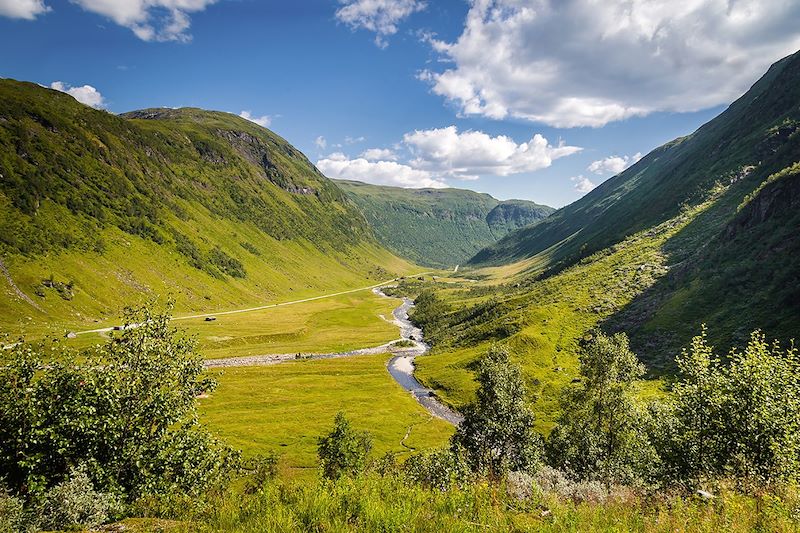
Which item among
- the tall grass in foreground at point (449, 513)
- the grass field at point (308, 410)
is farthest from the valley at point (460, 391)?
the grass field at point (308, 410)

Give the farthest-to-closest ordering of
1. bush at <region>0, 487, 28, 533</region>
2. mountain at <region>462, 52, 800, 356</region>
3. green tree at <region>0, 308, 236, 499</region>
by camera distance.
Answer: mountain at <region>462, 52, 800, 356</region>
green tree at <region>0, 308, 236, 499</region>
bush at <region>0, 487, 28, 533</region>

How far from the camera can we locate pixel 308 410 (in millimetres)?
100625

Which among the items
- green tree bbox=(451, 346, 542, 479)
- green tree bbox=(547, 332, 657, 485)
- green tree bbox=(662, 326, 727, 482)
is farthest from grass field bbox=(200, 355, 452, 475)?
green tree bbox=(662, 326, 727, 482)

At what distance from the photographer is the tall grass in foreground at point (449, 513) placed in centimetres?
1091

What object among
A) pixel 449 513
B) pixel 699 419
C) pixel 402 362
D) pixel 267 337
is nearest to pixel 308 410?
pixel 402 362

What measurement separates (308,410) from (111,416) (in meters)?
87.8

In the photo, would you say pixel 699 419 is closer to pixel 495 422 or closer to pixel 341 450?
pixel 495 422

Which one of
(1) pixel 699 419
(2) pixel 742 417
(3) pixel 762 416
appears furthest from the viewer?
(1) pixel 699 419

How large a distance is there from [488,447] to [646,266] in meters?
113

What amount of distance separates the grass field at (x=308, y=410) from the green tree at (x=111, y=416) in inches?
1931

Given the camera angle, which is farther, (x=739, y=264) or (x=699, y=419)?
(x=739, y=264)

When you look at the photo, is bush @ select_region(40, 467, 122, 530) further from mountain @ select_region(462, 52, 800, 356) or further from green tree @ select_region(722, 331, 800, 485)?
mountain @ select_region(462, 52, 800, 356)

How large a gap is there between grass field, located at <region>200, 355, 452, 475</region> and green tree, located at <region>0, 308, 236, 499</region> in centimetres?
4904

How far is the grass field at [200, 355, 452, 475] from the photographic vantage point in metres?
81.7
